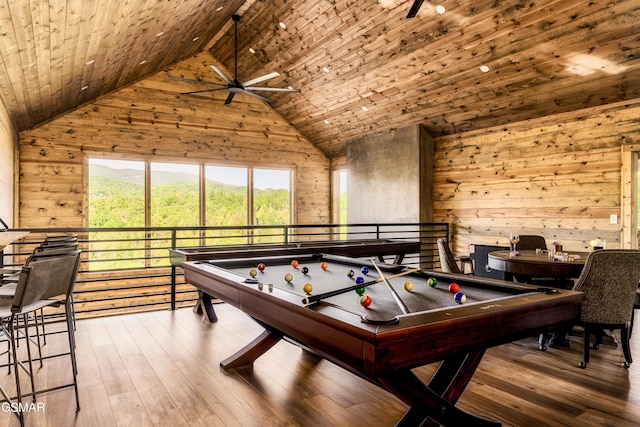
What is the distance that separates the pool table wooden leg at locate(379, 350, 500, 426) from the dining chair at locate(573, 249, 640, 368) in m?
1.51

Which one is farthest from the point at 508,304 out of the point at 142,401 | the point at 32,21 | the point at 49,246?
the point at 32,21

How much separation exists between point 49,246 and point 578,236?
5.99 m

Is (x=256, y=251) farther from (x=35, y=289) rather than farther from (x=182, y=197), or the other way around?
(x=182, y=197)

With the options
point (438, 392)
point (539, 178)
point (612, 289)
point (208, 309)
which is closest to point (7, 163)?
point (208, 309)

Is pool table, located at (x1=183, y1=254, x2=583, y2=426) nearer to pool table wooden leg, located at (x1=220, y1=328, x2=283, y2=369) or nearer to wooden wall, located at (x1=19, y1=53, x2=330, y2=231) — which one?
pool table wooden leg, located at (x1=220, y1=328, x2=283, y2=369)

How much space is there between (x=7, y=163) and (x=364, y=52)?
522cm

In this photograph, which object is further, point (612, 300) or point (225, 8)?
point (225, 8)

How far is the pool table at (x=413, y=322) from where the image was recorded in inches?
57.7

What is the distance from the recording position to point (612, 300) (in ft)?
10.1

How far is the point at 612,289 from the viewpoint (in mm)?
3070

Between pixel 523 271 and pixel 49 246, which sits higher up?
pixel 49 246

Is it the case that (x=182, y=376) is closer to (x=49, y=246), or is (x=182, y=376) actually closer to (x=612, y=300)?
(x=49, y=246)

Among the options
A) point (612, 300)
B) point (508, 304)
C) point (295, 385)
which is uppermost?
point (508, 304)

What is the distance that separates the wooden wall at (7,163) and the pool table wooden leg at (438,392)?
5.42 meters
